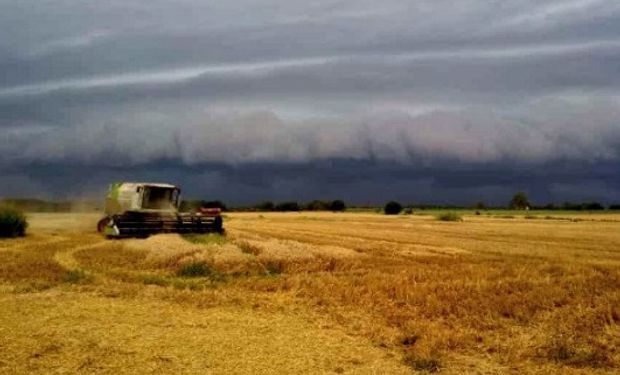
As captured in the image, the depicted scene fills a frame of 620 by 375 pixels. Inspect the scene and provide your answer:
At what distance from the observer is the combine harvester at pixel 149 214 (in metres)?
36.6

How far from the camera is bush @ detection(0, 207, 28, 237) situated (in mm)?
40562

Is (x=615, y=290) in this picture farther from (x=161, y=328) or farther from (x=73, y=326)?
(x=73, y=326)

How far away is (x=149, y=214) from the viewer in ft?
128

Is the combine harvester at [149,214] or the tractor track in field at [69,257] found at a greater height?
the combine harvester at [149,214]

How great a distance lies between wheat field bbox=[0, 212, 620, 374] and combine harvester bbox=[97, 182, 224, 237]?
11.9 metres

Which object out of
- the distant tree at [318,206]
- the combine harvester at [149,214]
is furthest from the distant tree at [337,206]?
the combine harvester at [149,214]

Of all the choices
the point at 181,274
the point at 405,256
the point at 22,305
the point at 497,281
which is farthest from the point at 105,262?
the point at 497,281

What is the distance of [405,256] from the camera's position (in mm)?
26516

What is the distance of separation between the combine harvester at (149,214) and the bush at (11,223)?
4920 millimetres

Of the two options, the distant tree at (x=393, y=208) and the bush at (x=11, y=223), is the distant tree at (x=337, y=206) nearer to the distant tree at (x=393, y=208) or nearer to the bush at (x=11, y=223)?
the distant tree at (x=393, y=208)

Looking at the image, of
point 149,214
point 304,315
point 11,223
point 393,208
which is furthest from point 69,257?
point 393,208

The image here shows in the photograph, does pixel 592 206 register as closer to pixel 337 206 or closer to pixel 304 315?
pixel 337 206

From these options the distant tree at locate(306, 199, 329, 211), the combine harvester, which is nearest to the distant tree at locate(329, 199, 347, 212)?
the distant tree at locate(306, 199, 329, 211)

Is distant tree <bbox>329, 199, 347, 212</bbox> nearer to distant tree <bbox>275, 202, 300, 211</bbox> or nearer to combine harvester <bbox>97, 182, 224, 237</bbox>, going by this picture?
distant tree <bbox>275, 202, 300, 211</bbox>
